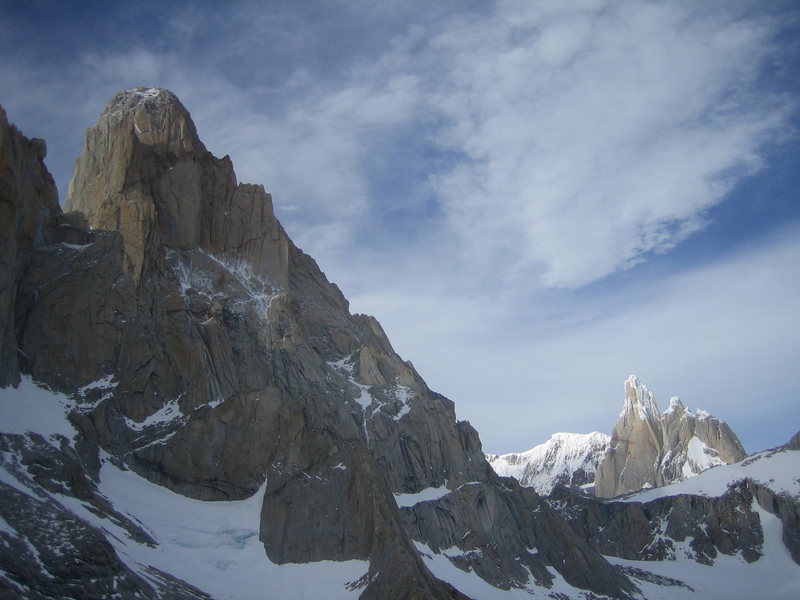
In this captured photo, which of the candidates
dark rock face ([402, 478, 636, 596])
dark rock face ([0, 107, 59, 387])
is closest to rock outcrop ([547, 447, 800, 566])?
dark rock face ([402, 478, 636, 596])

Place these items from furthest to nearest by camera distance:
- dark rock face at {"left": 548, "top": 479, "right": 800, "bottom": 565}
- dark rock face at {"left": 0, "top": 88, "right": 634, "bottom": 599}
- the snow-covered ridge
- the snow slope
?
the snow-covered ridge < dark rock face at {"left": 548, "top": 479, "right": 800, "bottom": 565} < dark rock face at {"left": 0, "top": 88, "right": 634, "bottom": 599} < the snow slope

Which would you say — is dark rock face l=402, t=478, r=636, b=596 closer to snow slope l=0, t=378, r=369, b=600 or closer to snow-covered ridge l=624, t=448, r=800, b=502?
snow slope l=0, t=378, r=369, b=600

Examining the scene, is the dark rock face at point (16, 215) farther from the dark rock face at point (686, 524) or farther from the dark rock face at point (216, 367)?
the dark rock face at point (686, 524)

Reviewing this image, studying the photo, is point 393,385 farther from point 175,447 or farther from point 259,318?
point 175,447

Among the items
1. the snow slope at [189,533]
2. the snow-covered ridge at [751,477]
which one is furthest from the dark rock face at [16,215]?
the snow-covered ridge at [751,477]

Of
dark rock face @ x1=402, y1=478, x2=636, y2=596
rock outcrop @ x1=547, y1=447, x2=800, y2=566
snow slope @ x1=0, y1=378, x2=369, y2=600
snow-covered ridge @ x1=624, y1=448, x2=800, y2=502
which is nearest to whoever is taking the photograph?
snow slope @ x1=0, y1=378, x2=369, y2=600

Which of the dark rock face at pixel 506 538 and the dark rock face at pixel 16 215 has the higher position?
the dark rock face at pixel 16 215

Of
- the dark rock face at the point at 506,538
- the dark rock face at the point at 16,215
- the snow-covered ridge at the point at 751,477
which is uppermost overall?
the dark rock face at the point at 16,215

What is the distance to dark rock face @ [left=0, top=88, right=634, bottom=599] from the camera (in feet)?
265

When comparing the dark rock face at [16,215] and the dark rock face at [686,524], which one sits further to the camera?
the dark rock face at [686,524]

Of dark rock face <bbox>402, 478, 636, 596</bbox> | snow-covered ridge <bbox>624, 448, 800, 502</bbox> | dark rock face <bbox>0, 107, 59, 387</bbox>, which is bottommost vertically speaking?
dark rock face <bbox>402, 478, 636, 596</bbox>

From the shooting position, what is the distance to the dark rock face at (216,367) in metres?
80.8

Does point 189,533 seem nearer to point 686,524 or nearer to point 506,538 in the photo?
point 506,538

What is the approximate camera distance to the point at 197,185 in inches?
4193
